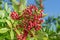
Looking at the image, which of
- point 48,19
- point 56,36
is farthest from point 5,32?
point 48,19

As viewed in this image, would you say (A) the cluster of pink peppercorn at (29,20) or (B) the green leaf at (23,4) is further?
(B) the green leaf at (23,4)

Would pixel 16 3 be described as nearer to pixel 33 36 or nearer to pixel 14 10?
pixel 14 10

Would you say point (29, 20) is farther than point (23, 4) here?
No

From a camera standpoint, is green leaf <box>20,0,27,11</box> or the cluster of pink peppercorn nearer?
the cluster of pink peppercorn

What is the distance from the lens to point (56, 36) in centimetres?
152

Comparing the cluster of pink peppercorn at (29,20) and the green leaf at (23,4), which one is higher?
the green leaf at (23,4)

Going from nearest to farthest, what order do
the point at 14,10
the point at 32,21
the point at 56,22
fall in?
the point at 32,21 → the point at 14,10 → the point at 56,22

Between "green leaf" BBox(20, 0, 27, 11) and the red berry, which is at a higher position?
"green leaf" BBox(20, 0, 27, 11)

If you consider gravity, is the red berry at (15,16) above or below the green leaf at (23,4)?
below

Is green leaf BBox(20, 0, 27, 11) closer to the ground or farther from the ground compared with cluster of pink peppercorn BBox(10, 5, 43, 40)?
farther from the ground

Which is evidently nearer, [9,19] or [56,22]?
[9,19]

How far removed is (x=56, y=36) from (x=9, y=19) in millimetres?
355

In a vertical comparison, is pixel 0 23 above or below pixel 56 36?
above

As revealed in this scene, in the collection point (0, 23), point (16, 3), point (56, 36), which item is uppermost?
point (16, 3)
